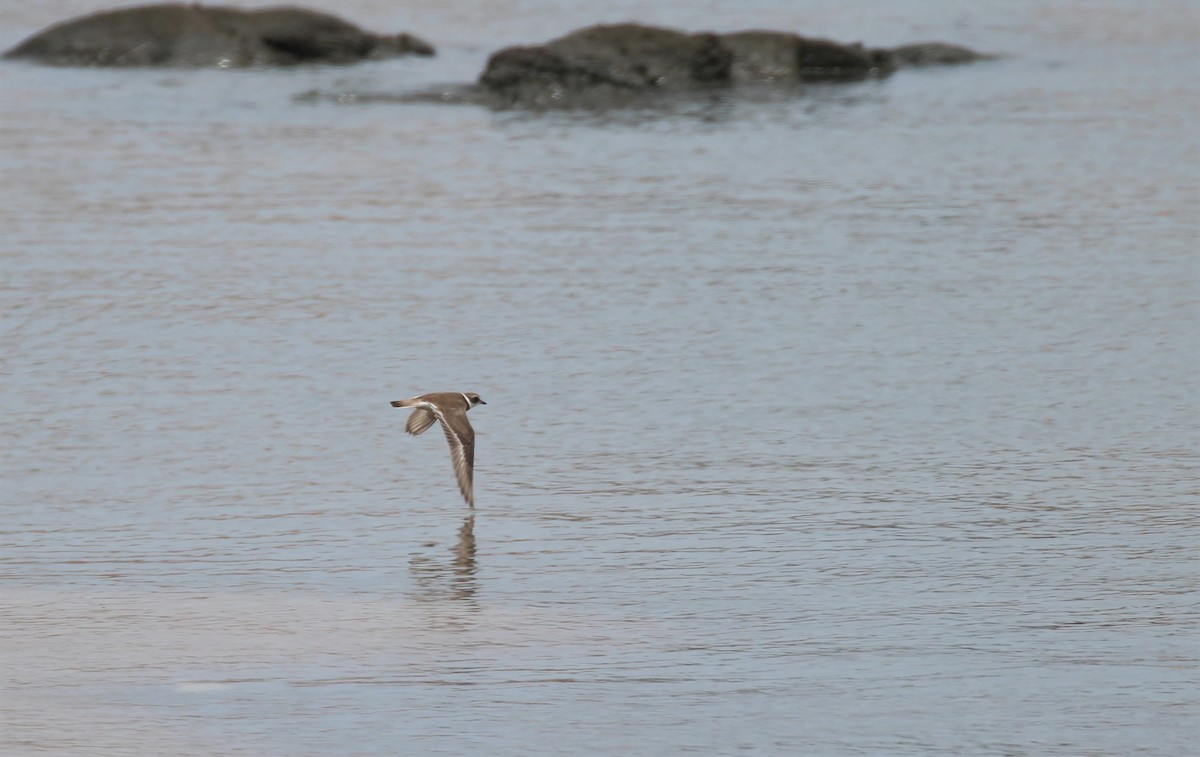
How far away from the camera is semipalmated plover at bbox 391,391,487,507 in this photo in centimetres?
830

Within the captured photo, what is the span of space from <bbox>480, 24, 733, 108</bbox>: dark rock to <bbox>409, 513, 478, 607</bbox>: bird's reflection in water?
569 inches

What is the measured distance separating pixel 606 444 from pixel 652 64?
575 inches

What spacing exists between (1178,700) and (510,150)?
42.4ft

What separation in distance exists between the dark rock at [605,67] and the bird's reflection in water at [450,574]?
47.4 feet

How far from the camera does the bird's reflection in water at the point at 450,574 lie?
741cm

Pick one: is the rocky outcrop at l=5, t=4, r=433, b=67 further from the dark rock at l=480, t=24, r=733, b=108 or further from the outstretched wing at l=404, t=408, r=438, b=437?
the outstretched wing at l=404, t=408, r=438, b=437

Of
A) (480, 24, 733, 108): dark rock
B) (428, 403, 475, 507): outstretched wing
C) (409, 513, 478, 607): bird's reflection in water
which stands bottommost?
(409, 513, 478, 607): bird's reflection in water

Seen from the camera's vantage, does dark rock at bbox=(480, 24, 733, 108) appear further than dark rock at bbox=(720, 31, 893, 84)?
No

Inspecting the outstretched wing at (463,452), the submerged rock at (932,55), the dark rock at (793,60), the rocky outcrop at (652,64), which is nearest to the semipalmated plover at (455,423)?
the outstretched wing at (463,452)

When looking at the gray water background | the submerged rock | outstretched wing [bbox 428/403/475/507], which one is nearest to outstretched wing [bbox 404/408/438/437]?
outstretched wing [bbox 428/403/475/507]

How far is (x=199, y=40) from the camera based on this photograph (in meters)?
25.7

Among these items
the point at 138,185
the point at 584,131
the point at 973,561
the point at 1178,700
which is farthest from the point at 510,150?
the point at 1178,700

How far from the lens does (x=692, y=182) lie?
16656mm

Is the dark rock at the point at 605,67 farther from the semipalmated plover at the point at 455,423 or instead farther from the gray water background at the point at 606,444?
the semipalmated plover at the point at 455,423
